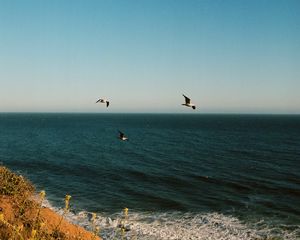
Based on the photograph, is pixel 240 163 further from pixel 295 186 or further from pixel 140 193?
pixel 140 193

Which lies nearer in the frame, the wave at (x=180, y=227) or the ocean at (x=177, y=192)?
the wave at (x=180, y=227)

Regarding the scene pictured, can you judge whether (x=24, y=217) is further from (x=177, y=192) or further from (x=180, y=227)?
(x=177, y=192)

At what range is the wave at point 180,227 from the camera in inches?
832

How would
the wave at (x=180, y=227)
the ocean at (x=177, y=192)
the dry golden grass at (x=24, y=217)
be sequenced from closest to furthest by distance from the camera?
1. the dry golden grass at (x=24, y=217)
2. the wave at (x=180, y=227)
3. the ocean at (x=177, y=192)

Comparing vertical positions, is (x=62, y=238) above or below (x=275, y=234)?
above

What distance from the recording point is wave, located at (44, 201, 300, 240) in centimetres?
2112

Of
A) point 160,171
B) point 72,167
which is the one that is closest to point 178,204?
point 160,171

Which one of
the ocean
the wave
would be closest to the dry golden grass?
the wave

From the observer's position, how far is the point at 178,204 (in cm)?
2931

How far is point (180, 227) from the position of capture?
22.8 meters

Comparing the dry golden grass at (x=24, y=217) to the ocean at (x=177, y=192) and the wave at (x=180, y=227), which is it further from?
the ocean at (x=177, y=192)

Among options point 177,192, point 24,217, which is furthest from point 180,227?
point 24,217

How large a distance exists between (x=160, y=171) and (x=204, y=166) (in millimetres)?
8168

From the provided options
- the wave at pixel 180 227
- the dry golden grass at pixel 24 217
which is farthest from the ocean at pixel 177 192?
the dry golden grass at pixel 24 217
